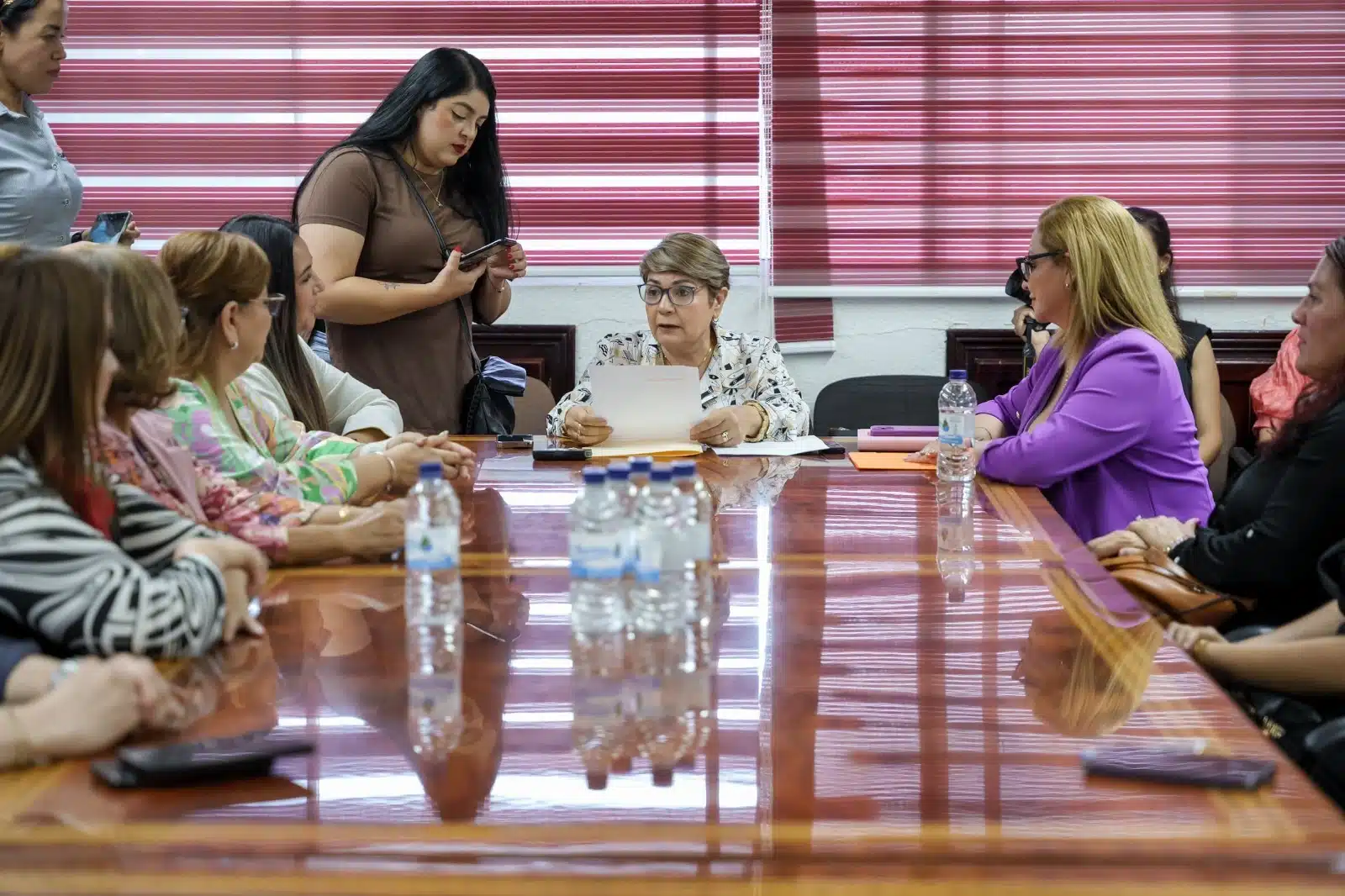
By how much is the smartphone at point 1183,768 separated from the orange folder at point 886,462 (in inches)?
77.8

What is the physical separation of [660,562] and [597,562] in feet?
0.25

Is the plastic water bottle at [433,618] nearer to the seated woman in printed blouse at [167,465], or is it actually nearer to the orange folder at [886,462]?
the seated woman in printed blouse at [167,465]

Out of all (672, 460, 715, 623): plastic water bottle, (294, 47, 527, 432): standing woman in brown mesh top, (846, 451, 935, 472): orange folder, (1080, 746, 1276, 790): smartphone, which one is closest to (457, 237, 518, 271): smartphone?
(294, 47, 527, 432): standing woman in brown mesh top

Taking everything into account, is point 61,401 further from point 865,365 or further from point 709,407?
point 865,365

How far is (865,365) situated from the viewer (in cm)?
533

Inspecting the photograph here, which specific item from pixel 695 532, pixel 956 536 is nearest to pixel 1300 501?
pixel 956 536

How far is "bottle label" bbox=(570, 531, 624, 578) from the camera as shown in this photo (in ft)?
5.51

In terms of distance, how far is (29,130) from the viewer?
143 inches

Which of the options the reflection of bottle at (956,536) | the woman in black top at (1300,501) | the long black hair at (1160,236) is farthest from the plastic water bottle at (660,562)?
the long black hair at (1160,236)

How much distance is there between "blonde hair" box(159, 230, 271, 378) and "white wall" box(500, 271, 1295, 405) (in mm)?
2939

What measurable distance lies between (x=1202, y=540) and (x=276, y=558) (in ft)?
5.38

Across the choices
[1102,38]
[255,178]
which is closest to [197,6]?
[255,178]

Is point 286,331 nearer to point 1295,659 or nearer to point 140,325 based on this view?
point 140,325

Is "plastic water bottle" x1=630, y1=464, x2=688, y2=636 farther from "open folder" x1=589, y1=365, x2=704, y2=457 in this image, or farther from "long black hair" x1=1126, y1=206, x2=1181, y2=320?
"long black hair" x1=1126, y1=206, x2=1181, y2=320
